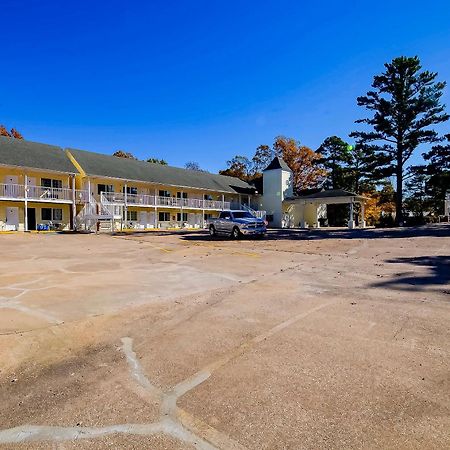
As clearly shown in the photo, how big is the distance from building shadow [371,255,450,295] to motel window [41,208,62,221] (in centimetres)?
2708

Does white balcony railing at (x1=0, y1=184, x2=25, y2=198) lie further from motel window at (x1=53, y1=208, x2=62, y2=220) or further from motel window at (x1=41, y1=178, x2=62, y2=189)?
motel window at (x1=53, y1=208, x2=62, y2=220)

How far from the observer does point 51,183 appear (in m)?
28.8

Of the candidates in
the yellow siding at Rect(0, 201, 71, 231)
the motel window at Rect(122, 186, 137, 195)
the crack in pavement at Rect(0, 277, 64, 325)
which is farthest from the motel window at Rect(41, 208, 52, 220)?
the crack in pavement at Rect(0, 277, 64, 325)

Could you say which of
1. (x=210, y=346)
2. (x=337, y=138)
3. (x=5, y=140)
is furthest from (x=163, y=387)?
(x=337, y=138)

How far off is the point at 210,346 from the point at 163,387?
102 centimetres

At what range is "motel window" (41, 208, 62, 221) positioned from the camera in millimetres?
28531

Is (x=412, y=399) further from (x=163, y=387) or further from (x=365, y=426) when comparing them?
(x=163, y=387)

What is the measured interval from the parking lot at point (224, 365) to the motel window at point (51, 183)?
938 inches

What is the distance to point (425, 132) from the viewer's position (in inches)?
1412

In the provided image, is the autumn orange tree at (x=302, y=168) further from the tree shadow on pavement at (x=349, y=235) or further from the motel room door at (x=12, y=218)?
the motel room door at (x=12, y=218)

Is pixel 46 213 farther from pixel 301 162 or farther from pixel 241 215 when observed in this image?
pixel 301 162

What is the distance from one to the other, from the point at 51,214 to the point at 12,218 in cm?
307

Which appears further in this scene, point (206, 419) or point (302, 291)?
point (302, 291)

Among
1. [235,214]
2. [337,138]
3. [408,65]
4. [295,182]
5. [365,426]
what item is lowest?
[365,426]
